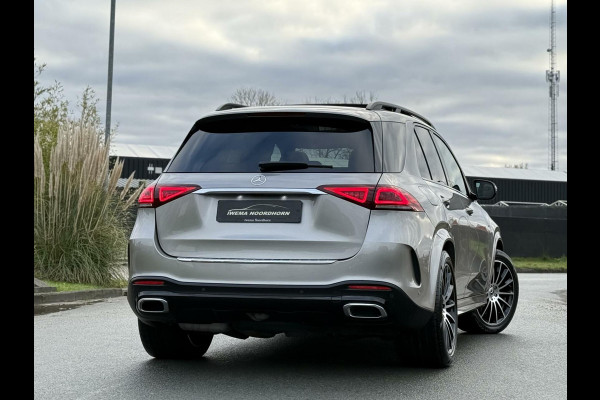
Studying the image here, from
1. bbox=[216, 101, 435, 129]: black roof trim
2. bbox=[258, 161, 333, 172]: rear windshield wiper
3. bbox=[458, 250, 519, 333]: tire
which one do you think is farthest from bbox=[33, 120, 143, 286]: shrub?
bbox=[258, 161, 333, 172]: rear windshield wiper

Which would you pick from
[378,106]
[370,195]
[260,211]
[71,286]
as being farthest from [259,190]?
[71,286]

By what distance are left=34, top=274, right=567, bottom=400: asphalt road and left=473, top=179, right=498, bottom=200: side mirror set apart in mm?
1374

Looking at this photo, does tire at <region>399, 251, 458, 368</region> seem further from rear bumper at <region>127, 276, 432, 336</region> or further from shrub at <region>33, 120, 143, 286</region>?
shrub at <region>33, 120, 143, 286</region>

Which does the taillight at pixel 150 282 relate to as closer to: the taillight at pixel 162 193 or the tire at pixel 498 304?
the taillight at pixel 162 193

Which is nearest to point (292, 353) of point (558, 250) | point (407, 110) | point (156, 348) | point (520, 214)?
point (156, 348)

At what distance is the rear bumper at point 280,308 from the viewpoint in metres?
5.75

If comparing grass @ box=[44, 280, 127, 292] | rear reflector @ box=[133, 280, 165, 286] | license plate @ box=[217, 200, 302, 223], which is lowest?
grass @ box=[44, 280, 127, 292]

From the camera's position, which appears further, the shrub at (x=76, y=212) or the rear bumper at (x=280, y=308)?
the shrub at (x=76, y=212)

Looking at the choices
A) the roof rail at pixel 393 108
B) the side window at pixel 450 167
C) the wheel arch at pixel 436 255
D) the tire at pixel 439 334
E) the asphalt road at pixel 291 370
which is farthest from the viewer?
the side window at pixel 450 167

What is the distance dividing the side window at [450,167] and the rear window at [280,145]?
1754mm

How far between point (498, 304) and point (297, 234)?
4132 millimetres

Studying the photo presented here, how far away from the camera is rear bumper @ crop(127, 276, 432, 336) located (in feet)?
18.9

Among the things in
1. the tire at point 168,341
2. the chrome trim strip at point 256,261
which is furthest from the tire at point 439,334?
the tire at point 168,341
